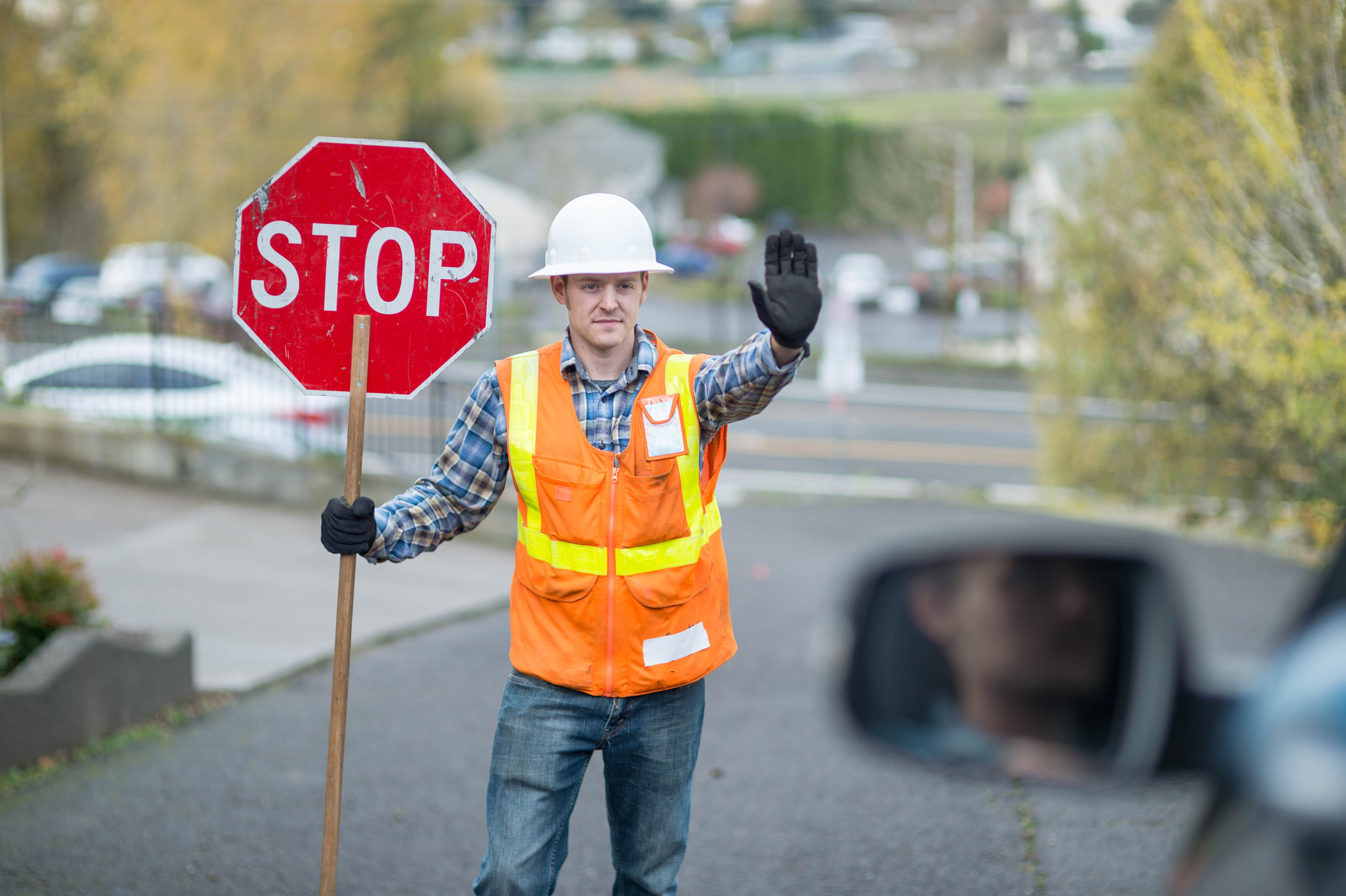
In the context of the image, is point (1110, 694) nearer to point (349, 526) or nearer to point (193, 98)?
point (349, 526)

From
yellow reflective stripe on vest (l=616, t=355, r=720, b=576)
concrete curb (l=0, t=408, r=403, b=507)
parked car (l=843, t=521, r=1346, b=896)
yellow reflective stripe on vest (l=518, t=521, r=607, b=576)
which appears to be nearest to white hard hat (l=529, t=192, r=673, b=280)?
yellow reflective stripe on vest (l=616, t=355, r=720, b=576)

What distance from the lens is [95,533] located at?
10.3 meters

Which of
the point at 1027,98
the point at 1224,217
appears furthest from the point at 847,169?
the point at 1224,217

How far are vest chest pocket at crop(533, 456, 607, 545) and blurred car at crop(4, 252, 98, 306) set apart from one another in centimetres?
3782

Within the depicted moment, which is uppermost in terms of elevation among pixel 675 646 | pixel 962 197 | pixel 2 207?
pixel 962 197

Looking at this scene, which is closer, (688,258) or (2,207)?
(2,207)

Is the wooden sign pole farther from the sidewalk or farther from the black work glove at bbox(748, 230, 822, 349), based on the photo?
the sidewalk

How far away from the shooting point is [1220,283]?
10609 mm

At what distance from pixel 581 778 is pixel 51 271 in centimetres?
4263

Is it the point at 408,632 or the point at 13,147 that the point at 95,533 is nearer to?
the point at 408,632

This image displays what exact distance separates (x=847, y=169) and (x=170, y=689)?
47.6 meters

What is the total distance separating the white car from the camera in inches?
495

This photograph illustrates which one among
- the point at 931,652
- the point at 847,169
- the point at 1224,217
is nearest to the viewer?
the point at 931,652

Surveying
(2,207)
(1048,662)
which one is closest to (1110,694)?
(1048,662)
